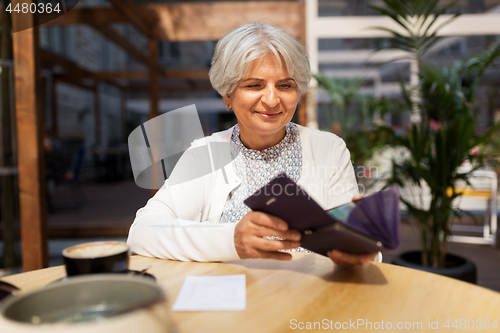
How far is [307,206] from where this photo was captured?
2.17 feet

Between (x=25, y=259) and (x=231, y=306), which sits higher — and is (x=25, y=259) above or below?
below

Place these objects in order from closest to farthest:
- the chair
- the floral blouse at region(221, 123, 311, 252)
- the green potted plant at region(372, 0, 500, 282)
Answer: the floral blouse at region(221, 123, 311, 252) < the green potted plant at region(372, 0, 500, 282) < the chair

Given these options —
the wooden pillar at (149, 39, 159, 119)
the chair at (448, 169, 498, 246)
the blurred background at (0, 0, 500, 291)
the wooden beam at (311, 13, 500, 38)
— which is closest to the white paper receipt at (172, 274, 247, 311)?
the blurred background at (0, 0, 500, 291)

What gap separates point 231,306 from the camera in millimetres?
637

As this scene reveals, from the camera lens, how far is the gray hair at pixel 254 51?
1.19 metres

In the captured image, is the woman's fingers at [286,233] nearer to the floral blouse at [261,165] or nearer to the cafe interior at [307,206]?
the cafe interior at [307,206]

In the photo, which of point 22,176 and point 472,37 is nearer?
point 22,176

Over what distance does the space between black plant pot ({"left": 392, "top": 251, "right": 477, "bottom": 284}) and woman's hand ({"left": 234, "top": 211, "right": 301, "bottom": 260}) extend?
1593mm

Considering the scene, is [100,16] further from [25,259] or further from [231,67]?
[231,67]

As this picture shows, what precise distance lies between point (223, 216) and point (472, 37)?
457cm

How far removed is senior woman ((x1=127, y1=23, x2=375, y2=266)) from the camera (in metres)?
1.19

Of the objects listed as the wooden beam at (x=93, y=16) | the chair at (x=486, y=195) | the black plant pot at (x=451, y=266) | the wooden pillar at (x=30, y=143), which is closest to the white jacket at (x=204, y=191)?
the black plant pot at (x=451, y=266)

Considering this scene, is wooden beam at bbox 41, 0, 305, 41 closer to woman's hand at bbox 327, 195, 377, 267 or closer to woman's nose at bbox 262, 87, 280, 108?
woman's nose at bbox 262, 87, 280, 108

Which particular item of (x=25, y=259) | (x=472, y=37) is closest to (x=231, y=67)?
(x=25, y=259)
